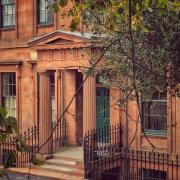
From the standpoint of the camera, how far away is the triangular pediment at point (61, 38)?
14486 millimetres

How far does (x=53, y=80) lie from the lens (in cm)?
1889

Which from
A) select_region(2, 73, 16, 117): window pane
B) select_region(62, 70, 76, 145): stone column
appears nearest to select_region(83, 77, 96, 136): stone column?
select_region(62, 70, 76, 145): stone column

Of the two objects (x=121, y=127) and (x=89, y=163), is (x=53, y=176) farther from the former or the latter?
(x=121, y=127)

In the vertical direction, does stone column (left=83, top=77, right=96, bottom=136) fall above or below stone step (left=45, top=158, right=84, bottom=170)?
above

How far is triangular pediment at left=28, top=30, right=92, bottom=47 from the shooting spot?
47.5 feet

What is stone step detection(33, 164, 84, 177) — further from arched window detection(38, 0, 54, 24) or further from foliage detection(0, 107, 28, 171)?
foliage detection(0, 107, 28, 171)

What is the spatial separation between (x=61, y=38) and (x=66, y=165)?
14.0 ft

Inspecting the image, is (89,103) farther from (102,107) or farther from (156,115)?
(102,107)

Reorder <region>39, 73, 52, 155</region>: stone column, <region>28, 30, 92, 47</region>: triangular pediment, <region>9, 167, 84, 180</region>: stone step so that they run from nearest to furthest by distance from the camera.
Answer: <region>9, 167, 84, 180</region>: stone step, <region>28, 30, 92, 47</region>: triangular pediment, <region>39, 73, 52, 155</region>: stone column

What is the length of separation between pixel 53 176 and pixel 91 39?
449 centimetres

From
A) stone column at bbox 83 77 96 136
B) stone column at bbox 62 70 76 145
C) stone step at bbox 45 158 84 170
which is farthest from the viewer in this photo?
stone column at bbox 62 70 76 145

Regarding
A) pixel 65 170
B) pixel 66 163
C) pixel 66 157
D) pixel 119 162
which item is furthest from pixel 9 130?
pixel 66 157

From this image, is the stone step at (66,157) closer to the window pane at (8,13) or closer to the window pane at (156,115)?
the window pane at (156,115)

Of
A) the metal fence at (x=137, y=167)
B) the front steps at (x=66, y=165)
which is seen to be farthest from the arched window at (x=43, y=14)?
the metal fence at (x=137, y=167)
